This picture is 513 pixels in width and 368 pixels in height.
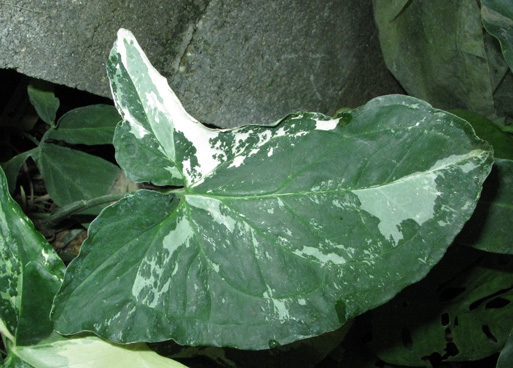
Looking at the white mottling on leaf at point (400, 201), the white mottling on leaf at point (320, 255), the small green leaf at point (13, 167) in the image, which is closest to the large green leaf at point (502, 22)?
the white mottling on leaf at point (400, 201)

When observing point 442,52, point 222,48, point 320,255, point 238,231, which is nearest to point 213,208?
point 238,231

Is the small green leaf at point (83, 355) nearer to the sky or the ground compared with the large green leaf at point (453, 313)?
nearer to the sky

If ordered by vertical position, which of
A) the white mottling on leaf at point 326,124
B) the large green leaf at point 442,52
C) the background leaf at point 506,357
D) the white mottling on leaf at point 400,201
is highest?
the large green leaf at point 442,52

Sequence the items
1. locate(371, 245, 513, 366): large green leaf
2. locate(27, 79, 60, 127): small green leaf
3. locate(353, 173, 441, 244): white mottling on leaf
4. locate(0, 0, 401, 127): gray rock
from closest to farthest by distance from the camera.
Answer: locate(353, 173, 441, 244): white mottling on leaf → locate(0, 0, 401, 127): gray rock → locate(27, 79, 60, 127): small green leaf → locate(371, 245, 513, 366): large green leaf

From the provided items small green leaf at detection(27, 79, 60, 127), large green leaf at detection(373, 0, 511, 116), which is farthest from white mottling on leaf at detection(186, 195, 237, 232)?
large green leaf at detection(373, 0, 511, 116)

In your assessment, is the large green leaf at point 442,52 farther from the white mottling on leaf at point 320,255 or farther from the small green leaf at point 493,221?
the white mottling on leaf at point 320,255

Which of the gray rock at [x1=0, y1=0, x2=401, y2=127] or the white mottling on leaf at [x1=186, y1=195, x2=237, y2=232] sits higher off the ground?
the gray rock at [x1=0, y1=0, x2=401, y2=127]

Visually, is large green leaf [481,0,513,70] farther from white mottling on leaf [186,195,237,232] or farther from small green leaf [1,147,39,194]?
small green leaf [1,147,39,194]

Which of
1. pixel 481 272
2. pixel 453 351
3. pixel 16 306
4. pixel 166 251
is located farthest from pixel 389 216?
pixel 453 351
